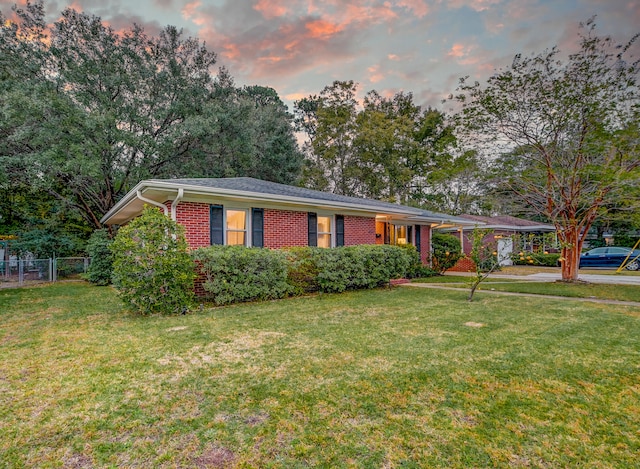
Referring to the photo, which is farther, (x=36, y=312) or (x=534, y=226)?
(x=534, y=226)

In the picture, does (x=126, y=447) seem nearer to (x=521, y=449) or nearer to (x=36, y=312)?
(x=521, y=449)

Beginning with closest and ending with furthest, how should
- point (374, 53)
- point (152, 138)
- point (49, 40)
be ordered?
point (374, 53) < point (49, 40) < point (152, 138)

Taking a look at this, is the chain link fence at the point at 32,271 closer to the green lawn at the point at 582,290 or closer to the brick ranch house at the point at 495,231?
the green lawn at the point at 582,290

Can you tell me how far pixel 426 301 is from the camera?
7875 mm

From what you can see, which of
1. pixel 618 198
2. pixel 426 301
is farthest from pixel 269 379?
pixel 618 198

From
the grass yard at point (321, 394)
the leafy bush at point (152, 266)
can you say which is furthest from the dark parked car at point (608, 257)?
the leafy bush at point (152, 266)

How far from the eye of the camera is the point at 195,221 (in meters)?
8.19

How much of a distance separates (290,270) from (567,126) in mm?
9586

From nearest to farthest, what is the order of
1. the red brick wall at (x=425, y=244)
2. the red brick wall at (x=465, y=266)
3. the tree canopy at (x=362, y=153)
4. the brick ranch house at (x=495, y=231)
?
the red brick wall at (x=425, y=244), the red brick wall at (x=465, y=266), the brick ranch house at (x=495, y=231), the tree canopy at (x=362, y=153)

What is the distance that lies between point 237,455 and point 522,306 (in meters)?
7.20

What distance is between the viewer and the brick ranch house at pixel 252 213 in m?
7.99

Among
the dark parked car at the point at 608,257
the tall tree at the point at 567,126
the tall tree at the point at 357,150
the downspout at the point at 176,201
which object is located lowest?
the dark parked car at the point at 608,257

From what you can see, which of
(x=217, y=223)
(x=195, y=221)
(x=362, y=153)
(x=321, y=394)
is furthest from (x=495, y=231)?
(x=321, y=394)

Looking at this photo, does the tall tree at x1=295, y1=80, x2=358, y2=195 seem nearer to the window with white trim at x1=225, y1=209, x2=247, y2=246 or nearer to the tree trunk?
the tree trunk
